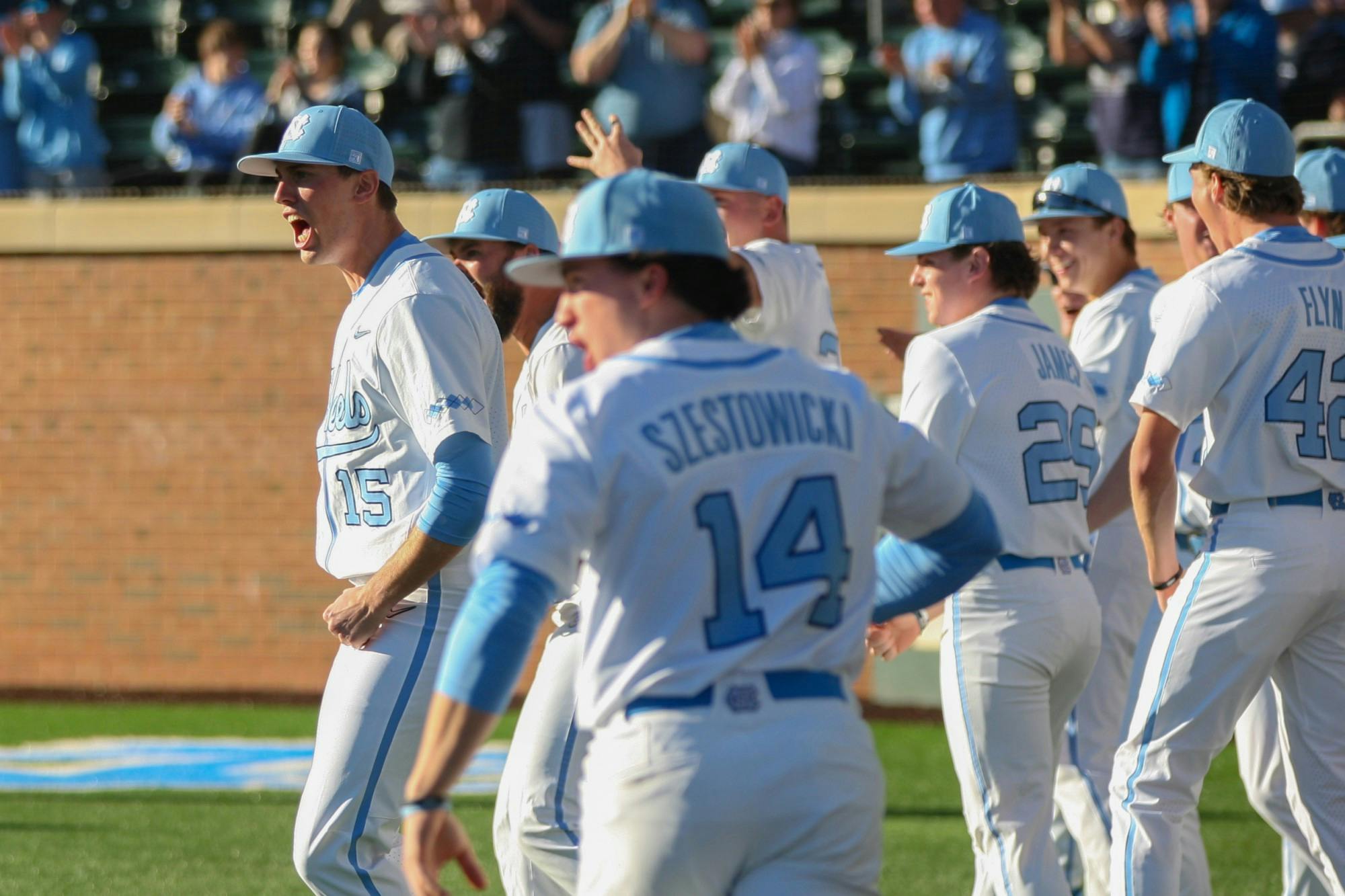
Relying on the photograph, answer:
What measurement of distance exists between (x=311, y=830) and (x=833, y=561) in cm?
174

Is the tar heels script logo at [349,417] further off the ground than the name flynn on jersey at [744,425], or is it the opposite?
the name flynn on jersey at [744,425]

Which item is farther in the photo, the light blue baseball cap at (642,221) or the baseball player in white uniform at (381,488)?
the baseball player in white uniform at (381,488)

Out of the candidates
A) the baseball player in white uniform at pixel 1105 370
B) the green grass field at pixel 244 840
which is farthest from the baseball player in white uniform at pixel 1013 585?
the green grass field at pixel 244 840

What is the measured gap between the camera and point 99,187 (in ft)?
39.6

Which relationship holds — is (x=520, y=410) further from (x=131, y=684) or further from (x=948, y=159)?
(x=131, y=684)

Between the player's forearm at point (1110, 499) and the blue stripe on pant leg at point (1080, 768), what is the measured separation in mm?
736

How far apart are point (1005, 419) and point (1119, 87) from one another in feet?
21.6

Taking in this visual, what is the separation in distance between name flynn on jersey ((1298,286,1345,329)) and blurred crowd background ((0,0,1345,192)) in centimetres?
546

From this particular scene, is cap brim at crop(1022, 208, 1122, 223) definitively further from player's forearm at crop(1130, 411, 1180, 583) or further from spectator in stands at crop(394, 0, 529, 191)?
spectator in stands at crop(394, 0, 529, 191)

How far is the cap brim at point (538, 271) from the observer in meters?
2.86

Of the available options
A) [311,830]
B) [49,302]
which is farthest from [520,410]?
[49,302]

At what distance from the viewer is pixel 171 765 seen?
9039 mm

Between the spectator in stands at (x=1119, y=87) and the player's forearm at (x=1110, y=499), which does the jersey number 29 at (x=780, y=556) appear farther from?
the spectator in stands at (x=1119, y=87)

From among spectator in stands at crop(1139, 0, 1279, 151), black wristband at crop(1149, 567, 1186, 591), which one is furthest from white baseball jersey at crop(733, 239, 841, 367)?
spectator in stands at crop(1139, 0, 1279, 151)
